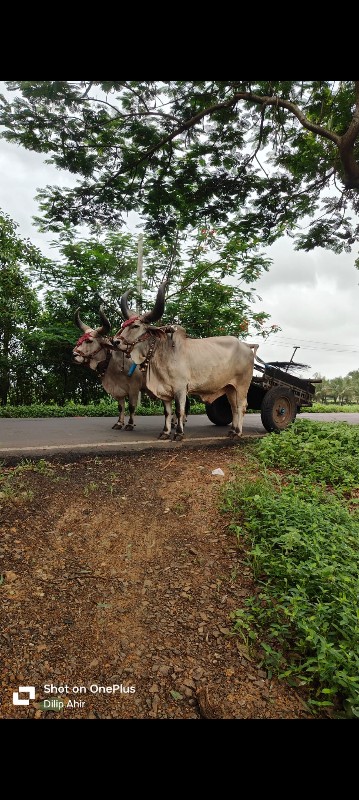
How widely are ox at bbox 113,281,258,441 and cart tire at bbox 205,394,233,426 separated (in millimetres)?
1617

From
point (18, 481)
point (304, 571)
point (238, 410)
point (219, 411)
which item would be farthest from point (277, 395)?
point (18, 481)

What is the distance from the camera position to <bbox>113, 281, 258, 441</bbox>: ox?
5551 mm

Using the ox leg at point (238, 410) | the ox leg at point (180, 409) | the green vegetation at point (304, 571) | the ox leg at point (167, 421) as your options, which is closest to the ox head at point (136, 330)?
the ox leg at point (180, 409)

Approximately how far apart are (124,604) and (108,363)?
4.90m

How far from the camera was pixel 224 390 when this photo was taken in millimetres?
6539

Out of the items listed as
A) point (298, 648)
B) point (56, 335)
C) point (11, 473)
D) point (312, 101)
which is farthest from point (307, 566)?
point (56, 335)

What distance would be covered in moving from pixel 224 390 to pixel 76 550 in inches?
160

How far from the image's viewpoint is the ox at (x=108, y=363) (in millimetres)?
6660

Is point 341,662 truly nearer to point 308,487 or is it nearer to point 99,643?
point 99,643

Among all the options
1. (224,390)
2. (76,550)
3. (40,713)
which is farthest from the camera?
(224,390)

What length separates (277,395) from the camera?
6566 mm

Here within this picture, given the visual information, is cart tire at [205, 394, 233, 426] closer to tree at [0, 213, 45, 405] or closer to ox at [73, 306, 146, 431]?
ox at [73, 306, 146, 431]

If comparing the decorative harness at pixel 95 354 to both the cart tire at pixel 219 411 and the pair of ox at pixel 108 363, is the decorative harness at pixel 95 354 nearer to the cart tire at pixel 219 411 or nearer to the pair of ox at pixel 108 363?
the pair of ox at pixel 108 363

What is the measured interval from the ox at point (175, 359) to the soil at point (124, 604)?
1.95m
